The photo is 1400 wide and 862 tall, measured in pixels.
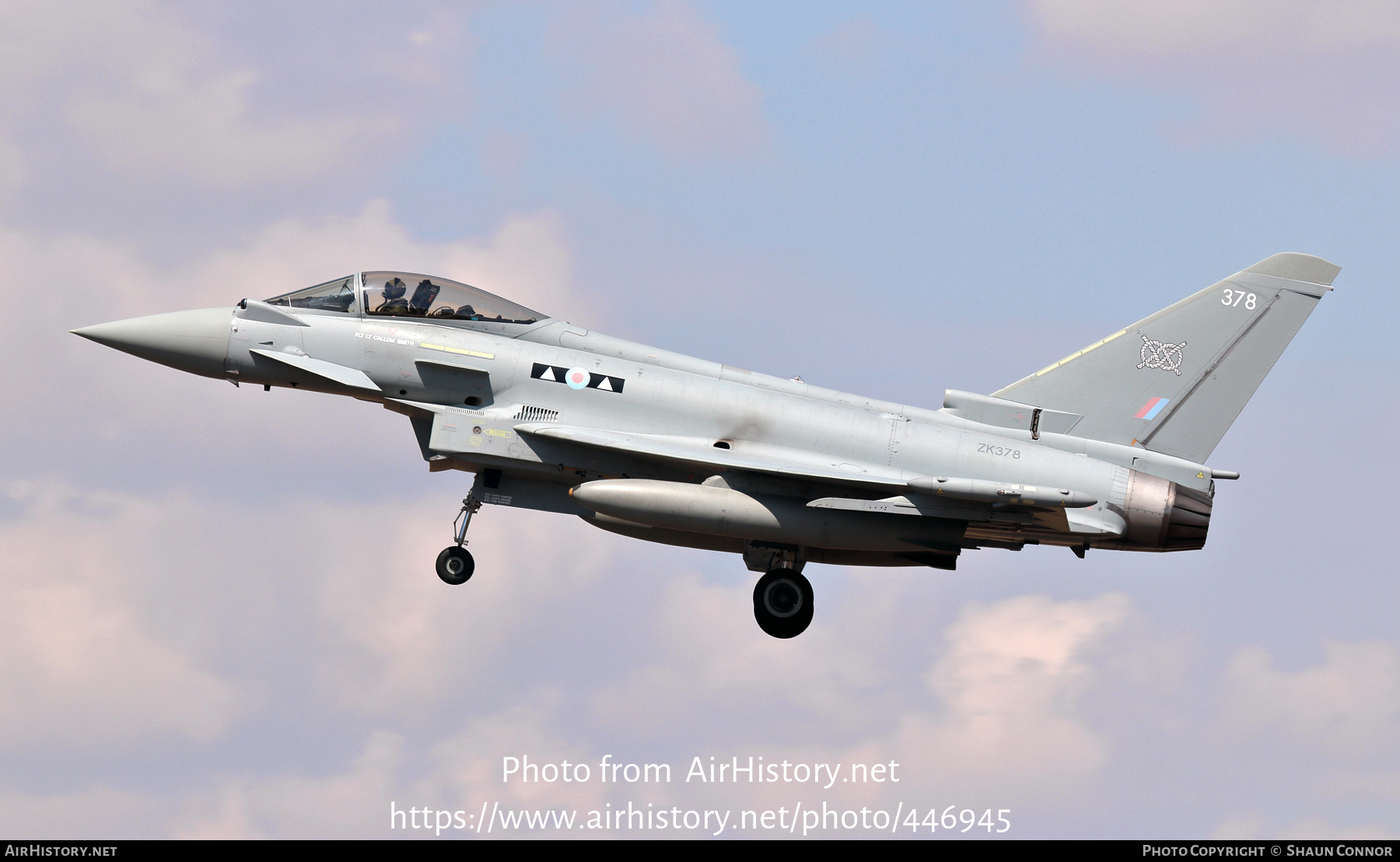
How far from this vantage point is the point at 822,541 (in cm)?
1812

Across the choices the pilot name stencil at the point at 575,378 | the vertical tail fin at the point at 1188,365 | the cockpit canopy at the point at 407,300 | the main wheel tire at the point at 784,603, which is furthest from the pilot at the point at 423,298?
the vertical tail fin at the point at 1188,365

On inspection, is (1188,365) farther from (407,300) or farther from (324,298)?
(324,298)

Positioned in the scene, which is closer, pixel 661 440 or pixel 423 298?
pixel 661 440

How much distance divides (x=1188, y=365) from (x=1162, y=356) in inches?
14.5

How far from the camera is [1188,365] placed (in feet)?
63.6

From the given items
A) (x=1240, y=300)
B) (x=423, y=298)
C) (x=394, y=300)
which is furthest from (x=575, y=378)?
(x=1240, y=300)

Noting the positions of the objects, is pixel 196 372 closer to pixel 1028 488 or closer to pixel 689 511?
pixel 689 511

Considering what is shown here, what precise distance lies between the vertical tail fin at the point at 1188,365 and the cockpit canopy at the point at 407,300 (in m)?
7.05

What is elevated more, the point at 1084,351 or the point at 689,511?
the point at 1084,351

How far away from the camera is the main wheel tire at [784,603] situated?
19.0 meters

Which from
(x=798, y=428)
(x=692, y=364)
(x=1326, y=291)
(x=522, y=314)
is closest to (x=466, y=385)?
(x=522, y=314)

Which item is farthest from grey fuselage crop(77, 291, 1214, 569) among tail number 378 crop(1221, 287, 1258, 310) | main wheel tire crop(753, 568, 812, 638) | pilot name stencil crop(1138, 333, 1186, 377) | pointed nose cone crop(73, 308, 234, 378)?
tail number 378 crop(1221, 287, 1258, 310)

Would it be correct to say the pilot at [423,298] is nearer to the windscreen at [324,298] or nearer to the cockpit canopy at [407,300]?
the cockpit canopy at [407,300]

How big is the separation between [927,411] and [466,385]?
6.14 meters
